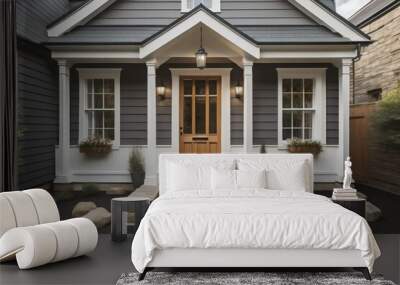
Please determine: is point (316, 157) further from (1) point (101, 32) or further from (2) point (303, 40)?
(1) point (101, 32)

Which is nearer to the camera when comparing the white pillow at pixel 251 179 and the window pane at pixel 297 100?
the white pillow at pixel 251 179

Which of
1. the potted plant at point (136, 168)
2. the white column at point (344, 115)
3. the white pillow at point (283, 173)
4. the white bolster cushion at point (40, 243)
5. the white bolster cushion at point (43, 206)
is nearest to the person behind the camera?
the white bolster cushion at point (40, 243)

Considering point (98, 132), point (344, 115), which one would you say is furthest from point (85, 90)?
point (344, 115)

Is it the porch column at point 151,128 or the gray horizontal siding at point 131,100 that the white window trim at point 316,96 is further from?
the gray horizontal siding at point 131,100

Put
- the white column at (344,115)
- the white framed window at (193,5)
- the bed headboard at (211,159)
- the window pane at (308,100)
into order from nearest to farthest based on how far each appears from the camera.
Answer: the bed headboard at (211,159)
the white column at (344,115)
the window pane at (308,100)
the white framed window at (193,5)

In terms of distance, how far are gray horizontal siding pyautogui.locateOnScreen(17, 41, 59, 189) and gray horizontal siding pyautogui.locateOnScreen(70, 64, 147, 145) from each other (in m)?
0.35

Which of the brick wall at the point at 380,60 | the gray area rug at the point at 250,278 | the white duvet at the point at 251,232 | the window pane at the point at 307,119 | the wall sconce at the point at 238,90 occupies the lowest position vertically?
the gray area rug at the point at 250,278

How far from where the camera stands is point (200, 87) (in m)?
9.09

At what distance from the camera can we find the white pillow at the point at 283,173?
18.4 feet

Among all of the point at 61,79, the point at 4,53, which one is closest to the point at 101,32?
the point at 61,79

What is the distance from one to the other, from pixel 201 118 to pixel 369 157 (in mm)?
2854

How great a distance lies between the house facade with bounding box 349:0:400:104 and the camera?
8.45m

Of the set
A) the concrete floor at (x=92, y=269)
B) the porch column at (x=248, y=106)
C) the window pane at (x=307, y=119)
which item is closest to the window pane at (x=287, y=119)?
the window pane at (x=307, y=119)

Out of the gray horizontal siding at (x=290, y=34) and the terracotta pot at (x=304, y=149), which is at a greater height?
the gray horizontal siding at (x=290, y=34)
